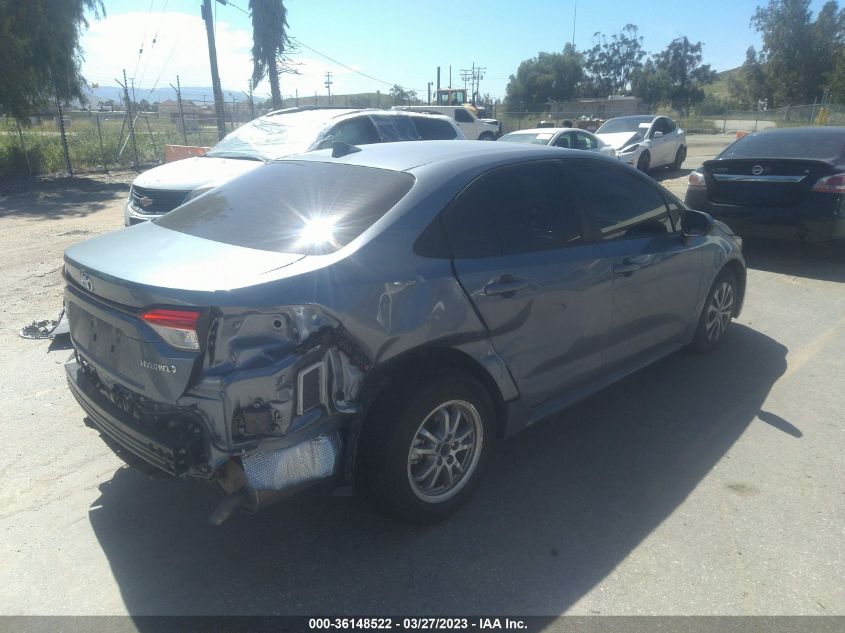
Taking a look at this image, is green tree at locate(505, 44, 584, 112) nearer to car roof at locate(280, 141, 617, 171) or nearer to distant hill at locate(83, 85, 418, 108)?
distant hill at locate(83, 85, 418, 108)

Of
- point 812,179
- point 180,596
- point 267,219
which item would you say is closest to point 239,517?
point 180,596

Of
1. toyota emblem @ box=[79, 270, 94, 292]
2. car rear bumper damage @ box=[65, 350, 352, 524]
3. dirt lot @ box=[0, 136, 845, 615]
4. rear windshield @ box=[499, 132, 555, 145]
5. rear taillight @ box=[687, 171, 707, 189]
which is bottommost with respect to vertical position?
dirt lot @ box=[0, 136, 845, 615]

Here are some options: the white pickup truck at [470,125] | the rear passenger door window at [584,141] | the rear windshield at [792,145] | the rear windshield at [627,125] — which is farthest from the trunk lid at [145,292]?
the white pickup truck at [470,125]

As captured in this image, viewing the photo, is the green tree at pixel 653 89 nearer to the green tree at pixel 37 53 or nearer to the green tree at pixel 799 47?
the green tree at pixel 799 47

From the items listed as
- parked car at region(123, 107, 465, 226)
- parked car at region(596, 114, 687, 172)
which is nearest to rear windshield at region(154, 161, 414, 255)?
parked car at region(123, 107, 465, 226)

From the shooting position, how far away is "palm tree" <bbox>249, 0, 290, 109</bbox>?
2603cm

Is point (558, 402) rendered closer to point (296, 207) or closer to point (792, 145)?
point (296, 207)

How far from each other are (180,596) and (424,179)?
7.10 ft

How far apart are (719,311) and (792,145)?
14.2 feet

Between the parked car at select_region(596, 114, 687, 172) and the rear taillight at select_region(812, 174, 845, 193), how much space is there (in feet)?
25.8

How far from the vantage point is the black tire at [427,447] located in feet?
9.15

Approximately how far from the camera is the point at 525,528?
311 centimetres

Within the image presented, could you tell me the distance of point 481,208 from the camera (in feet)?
10.8

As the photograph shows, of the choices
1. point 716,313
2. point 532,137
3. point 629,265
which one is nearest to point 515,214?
point 629,265
